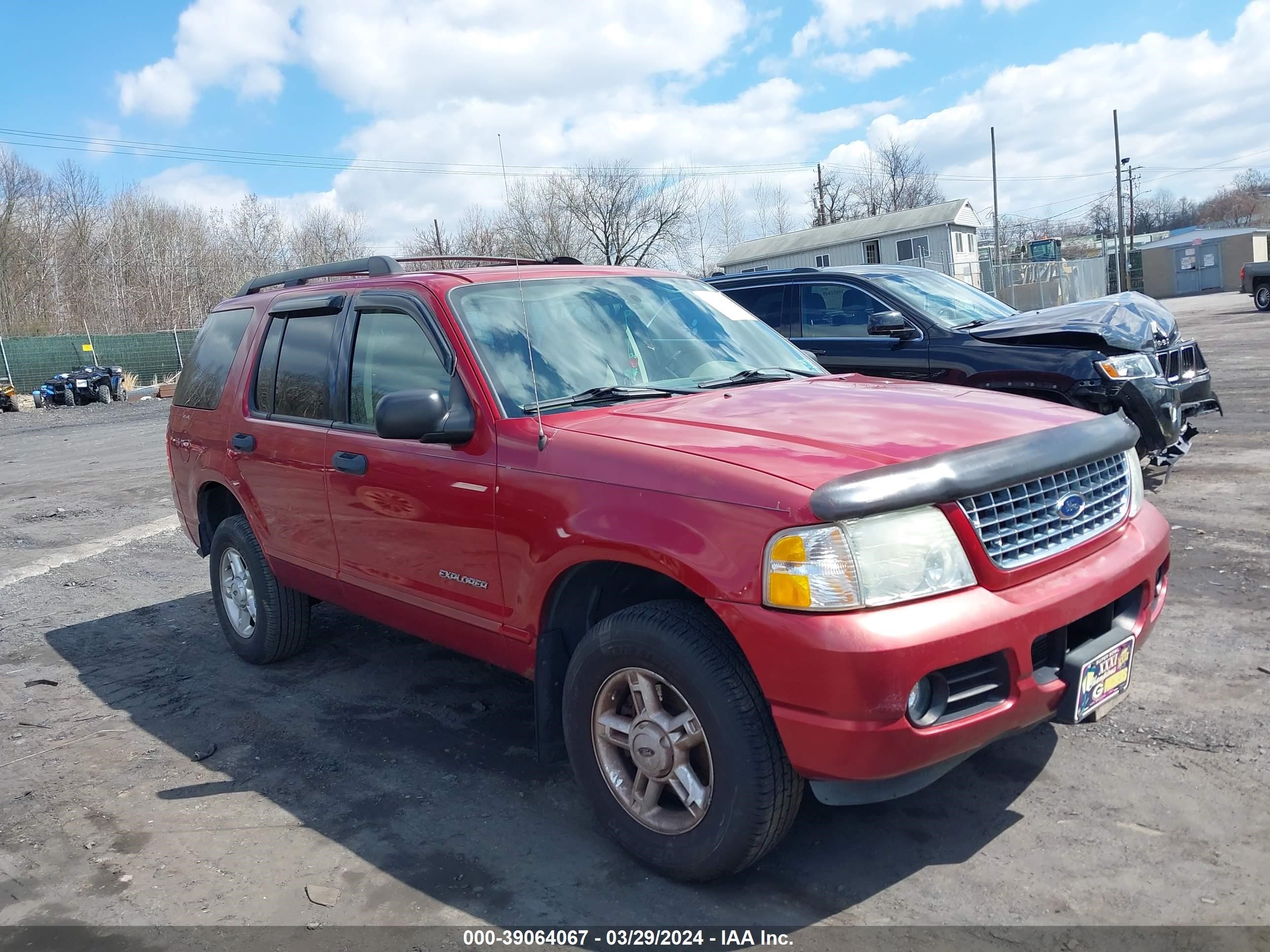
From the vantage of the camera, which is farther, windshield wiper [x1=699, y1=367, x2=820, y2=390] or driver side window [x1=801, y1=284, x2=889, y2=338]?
driver side window [x1=801, y1=284, x2=889, y2=338]

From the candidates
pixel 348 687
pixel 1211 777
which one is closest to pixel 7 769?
pixel 348 687

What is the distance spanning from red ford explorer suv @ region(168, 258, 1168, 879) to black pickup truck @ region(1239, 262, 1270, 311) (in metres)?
27.2

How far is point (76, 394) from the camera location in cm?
3100

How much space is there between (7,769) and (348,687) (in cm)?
149

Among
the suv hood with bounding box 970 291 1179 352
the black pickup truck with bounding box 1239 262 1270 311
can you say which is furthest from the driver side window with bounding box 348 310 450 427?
the black pickup truck with bounding box 1239 262 1270 311

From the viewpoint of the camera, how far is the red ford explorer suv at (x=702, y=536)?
103 inches

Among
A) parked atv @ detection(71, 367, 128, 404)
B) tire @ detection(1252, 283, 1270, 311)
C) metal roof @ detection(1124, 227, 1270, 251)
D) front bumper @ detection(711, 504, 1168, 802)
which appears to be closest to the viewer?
front bumper @ detection(711, 504, 1168, 802)

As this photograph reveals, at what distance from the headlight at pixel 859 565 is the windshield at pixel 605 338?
4.38 ft

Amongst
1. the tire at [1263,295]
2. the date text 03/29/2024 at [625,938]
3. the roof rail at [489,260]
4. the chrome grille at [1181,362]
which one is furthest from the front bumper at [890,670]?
the tire at [1263,295]

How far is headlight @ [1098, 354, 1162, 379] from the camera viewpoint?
6.86 m

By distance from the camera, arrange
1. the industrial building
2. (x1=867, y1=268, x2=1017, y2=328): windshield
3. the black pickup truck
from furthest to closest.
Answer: the industrial building → the black pickup truck → (x1=867, y1=268, x2=1017, y2=328): windshield

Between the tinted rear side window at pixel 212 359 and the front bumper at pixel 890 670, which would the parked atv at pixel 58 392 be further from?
the front bumper at pixel 890 670

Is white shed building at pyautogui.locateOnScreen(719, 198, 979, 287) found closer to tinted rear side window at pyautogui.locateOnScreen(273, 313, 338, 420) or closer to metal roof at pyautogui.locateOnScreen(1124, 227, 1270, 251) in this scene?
metal roof at pyautogui.locateOnScreen(1124, 227, 1270, 251)

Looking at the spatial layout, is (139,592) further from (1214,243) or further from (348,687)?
(1214,243)
